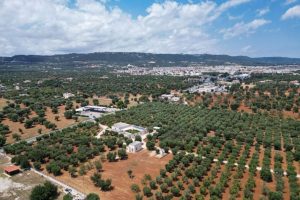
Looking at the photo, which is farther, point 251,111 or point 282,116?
point 251,111

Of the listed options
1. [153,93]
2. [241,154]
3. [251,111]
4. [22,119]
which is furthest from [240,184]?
[153,93]

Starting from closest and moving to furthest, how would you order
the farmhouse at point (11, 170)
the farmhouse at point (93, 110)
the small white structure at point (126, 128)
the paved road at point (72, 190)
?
the paved road at point (72, 190)
the farmhouse at point (11, 170)
the small white structure at point (126, 128)
the farmhouse at point (93, 110)

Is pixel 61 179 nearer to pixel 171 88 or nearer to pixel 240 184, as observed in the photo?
pixel 240 184

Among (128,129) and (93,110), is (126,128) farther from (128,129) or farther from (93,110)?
(93,110)

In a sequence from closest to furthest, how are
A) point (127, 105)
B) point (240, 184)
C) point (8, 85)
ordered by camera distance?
1. point (240, 184)
2. point (127, 105)
3. point (8, 85)

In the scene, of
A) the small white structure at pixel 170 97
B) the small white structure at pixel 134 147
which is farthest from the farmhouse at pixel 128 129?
the small white structure at pixel 170 97

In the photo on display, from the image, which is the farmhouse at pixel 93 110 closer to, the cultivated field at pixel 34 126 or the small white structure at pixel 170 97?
the cultivated field at pixel 34 126

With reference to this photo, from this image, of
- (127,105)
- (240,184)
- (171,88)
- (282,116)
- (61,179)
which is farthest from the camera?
(171,88)

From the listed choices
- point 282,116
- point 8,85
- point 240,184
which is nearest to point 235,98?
point 282,116
